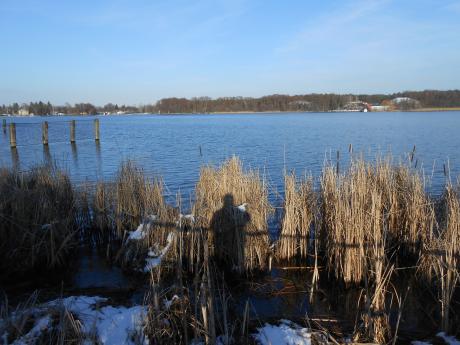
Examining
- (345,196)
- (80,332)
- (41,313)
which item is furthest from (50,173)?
(345,196)

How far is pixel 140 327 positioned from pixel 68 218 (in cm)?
420

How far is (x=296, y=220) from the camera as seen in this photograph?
6.98 metres

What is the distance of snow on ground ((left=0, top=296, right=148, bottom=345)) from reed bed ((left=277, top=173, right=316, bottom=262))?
326cm

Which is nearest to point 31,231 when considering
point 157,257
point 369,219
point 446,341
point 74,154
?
point 157,257

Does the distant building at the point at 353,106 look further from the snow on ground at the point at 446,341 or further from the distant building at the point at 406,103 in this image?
the snow on ground at the point at 446,341

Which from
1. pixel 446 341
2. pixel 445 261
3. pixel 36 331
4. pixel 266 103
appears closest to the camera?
pixel 36 331

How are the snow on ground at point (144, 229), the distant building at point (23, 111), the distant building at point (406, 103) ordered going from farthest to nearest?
the distant building at point (23, 111), the distant building at point (406, 103), the snow on ground at point (144, 229)

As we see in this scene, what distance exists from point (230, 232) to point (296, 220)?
1.26 metres

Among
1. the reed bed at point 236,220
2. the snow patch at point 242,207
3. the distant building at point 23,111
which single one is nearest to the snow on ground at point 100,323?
the reed bed at point 236,220

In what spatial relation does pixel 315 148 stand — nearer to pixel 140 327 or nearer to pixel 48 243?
pixel 48 243

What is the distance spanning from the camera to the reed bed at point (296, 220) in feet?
22.7

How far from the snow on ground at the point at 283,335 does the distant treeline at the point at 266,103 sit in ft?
430

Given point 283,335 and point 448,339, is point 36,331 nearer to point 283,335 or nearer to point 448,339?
point 283,335

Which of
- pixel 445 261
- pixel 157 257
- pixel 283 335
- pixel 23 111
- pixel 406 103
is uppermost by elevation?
pixel 23 111
